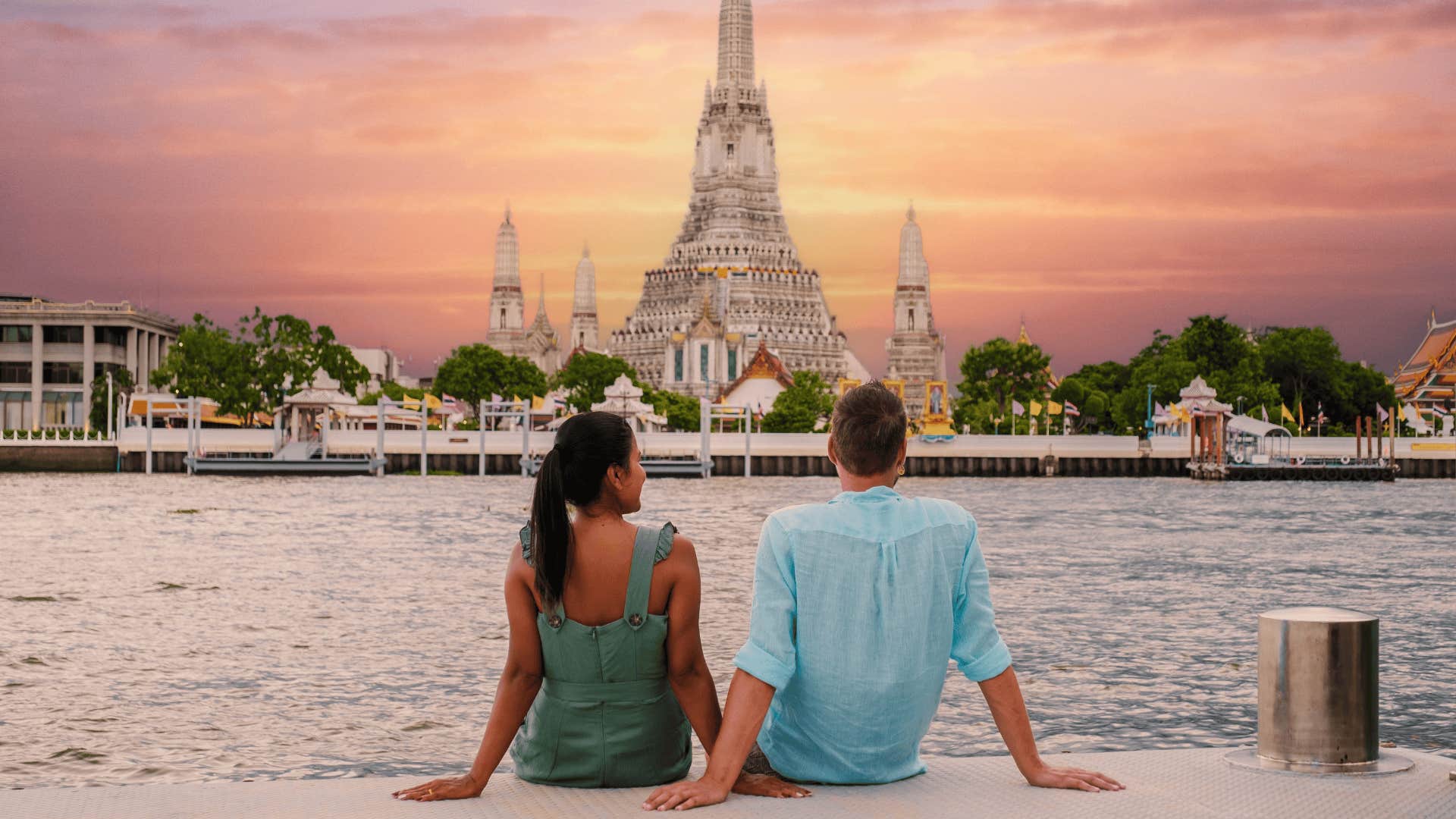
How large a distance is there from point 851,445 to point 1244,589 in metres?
17.9

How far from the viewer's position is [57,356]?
12156 centimetres

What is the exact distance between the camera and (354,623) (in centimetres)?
1702

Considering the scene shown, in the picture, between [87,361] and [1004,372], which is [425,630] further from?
[87,361]

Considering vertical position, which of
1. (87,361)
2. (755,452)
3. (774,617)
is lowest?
(755,452)

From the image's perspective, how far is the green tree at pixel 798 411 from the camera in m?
117

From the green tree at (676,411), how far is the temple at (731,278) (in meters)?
23.0

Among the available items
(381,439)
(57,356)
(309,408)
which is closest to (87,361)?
(57,356)

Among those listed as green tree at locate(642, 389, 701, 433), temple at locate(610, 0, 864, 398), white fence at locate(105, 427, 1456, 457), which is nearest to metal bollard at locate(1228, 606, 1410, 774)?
white fence at locate(105, 427, 1456, 457)

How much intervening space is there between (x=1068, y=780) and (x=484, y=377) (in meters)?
113

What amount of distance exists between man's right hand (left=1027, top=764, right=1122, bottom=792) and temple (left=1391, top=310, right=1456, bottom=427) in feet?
423

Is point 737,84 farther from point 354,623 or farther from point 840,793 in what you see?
point 840,793

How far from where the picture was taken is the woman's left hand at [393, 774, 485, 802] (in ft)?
19.2

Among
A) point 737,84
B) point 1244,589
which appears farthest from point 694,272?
point 1244,589

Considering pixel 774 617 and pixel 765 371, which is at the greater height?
pixel 765 371
